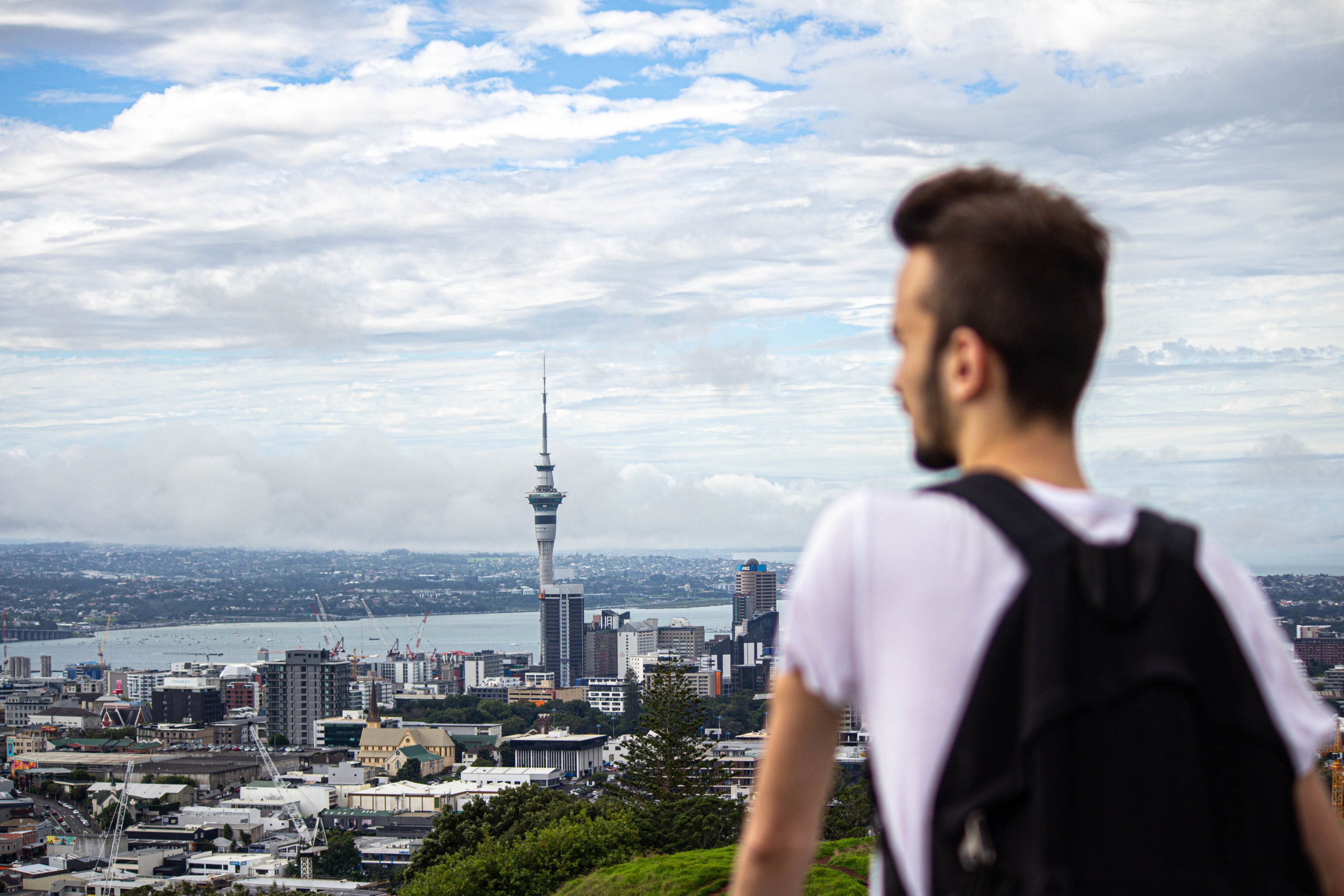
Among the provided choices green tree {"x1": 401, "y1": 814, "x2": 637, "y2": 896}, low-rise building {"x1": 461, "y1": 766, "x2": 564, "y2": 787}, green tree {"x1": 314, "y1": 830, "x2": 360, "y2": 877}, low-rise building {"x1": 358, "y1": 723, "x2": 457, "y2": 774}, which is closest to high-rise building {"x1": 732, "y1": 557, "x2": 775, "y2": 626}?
low-rise building {"x1": 358, "y1": 723, "x2": 457, "y2": 774}

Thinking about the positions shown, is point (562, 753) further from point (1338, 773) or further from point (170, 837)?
point (1338, 773)

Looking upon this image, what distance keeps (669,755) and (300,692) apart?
50831 mm

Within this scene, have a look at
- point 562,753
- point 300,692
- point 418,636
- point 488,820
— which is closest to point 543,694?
point 300,692

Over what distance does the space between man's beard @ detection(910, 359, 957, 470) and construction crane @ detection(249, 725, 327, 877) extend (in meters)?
33.4

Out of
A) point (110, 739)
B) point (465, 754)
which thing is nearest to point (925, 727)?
point (465, 754)

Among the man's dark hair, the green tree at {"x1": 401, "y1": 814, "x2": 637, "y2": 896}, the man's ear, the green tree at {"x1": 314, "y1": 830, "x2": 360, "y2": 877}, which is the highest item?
the man's dark hair

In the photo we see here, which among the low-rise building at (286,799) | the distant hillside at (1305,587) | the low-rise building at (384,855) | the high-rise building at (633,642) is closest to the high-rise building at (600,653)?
the high-rise building at (633,642)

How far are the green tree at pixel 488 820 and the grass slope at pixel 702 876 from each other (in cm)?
376

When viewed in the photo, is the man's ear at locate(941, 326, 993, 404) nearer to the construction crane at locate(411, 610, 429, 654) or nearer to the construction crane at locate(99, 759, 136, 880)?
the construction crane at locate(99, 759, 136, 880)

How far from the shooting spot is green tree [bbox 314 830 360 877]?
3191cm

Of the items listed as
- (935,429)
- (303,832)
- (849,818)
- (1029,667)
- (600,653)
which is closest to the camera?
(1029,667)

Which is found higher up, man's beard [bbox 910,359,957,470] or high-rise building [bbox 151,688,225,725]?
man's beard [bbox 910,359,957,470]

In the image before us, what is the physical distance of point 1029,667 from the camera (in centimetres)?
64

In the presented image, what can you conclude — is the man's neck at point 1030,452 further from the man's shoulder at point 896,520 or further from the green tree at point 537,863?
the green tree at point 537,863
